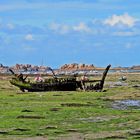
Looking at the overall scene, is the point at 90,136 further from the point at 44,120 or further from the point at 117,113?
the point at 117,113

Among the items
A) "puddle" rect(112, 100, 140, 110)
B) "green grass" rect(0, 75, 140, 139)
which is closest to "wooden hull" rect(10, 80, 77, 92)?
"puddle" rect(112, 100, 140, 110)

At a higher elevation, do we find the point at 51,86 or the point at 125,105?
the point at 51,86

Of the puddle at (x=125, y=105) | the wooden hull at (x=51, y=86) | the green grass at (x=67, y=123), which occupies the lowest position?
the green grass at (x=67, y=123)

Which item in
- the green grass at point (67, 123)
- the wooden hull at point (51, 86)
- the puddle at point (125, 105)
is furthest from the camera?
the wooden hull at point (51, 86)

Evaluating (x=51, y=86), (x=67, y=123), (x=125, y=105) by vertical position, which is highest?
(x=51, y=86)

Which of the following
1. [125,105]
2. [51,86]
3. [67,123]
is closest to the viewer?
[67,123]

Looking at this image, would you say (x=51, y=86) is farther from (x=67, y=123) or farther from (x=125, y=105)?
(x=67, y=123)

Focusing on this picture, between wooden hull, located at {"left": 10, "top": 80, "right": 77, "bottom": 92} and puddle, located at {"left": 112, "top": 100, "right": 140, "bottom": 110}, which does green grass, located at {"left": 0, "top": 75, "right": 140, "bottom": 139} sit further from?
wooden hull, located at {"left": 10, "top": 80, "right": 77, "bottom": 92}

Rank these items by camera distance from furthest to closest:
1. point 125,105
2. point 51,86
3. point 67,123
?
point 51,86
point 125,105
point 67,123

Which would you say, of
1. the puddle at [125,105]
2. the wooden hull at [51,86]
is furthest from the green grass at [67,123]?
the wooden hull at [51,86]

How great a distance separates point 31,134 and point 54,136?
4.12 feet

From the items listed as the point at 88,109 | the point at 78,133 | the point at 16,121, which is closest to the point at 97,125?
the point at 78,133

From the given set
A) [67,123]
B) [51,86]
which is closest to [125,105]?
[67,123]

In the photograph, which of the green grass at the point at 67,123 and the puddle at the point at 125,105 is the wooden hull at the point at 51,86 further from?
the green grass at the point at 67,123
